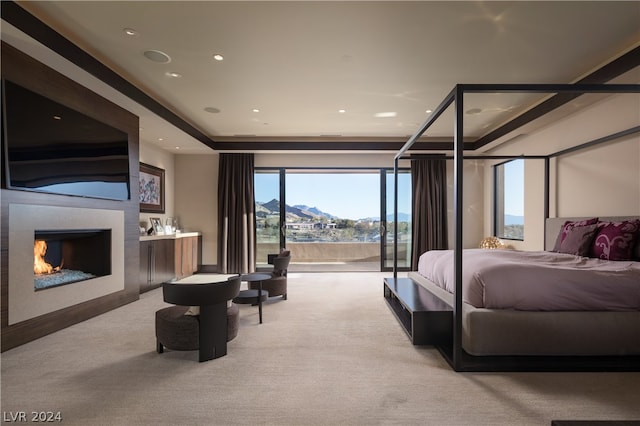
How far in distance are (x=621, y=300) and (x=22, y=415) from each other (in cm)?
405

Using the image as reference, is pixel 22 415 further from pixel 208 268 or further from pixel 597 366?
pixel 208 268

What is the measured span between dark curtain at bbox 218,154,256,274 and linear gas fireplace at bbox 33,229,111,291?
2.95 m

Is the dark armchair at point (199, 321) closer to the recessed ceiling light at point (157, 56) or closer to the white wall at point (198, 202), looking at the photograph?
the recessed ceiling light at point (157, 56)

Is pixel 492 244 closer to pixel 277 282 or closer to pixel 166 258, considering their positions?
pixel 277 282

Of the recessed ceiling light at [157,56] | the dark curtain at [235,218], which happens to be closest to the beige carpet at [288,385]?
the recessed ceiling light at [157,56]

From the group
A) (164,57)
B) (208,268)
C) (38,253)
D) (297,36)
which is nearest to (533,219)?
(297,36)

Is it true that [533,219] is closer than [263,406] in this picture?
No

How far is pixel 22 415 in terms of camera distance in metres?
1.91

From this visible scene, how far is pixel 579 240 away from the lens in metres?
3.79

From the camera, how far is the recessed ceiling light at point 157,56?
10.7 ft

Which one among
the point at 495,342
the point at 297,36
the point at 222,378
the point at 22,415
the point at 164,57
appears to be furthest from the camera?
the point at 164,57

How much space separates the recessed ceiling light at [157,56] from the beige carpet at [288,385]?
107 inches

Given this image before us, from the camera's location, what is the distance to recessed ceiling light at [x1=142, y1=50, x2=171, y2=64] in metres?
3.27

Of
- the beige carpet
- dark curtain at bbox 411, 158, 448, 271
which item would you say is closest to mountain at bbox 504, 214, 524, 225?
dark curtain at bbox 411, 158, 448, 271
